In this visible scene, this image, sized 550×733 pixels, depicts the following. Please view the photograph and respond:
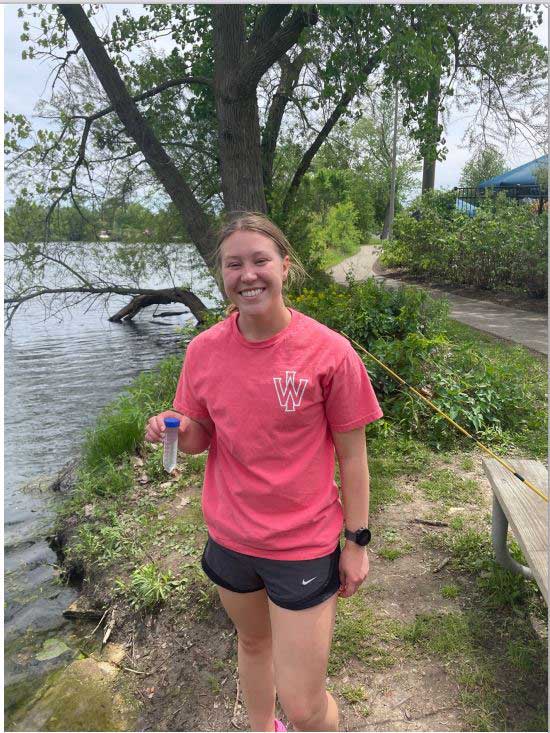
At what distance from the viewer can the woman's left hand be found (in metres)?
1.88

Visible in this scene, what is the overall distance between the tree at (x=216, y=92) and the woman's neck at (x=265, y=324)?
16.6 ft

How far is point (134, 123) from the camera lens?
26.6ft

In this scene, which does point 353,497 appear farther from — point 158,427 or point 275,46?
point 275,46

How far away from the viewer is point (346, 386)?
1.81 metres

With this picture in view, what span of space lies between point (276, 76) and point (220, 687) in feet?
31.9

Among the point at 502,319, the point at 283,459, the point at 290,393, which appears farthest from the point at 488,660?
the point at 502,319

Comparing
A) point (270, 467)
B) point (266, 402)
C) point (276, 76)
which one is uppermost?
point (276, 76)

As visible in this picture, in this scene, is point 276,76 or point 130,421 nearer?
point 130,421

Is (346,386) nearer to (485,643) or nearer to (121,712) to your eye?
(485,643)

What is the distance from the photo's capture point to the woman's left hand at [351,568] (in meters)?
1.88

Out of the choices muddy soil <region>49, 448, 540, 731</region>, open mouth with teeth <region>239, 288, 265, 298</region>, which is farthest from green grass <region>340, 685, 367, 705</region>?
open mouth with teeth <region>239, 288, 265, 298</region>

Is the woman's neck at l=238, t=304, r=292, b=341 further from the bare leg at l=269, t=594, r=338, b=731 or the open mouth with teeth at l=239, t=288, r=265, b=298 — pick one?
the bare leg at l=269, t=594, r=338, b=731

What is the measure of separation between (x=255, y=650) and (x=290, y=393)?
0.97 m

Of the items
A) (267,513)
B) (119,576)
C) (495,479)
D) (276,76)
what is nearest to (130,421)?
(119,576)
